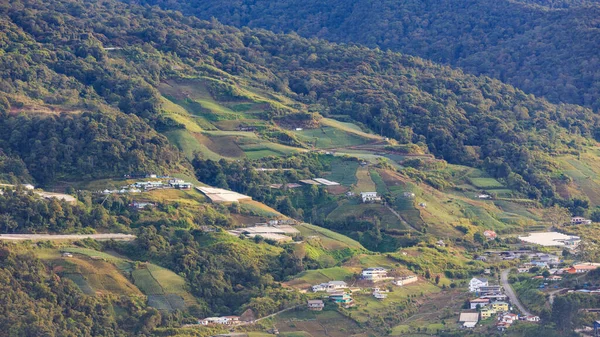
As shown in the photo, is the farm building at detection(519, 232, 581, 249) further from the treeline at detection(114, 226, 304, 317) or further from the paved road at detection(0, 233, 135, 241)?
the paved road at detection(0, 233, 135, 241)

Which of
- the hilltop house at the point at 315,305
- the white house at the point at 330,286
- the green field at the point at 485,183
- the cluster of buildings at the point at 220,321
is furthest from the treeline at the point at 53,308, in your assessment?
the green field at the point at 485,183

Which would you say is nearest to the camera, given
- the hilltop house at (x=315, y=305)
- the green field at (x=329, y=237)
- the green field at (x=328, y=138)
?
the hilltop house at (x=315, y=305)

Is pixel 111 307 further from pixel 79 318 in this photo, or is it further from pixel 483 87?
pixel 483 87

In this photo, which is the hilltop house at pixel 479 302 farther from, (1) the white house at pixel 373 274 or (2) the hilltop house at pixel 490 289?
(1) the white house at pixel 373 274

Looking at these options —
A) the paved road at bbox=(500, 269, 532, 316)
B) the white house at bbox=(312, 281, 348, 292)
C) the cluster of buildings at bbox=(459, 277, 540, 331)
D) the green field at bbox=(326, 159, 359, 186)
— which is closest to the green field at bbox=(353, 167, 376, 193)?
the green field at bbox=(326, 159, 359, 186)

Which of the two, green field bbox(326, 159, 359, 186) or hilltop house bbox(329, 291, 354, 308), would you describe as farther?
green field bbox(326, 159, 359, 186)

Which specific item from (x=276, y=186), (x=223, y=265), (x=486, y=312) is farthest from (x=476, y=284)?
(x=276, y=186)

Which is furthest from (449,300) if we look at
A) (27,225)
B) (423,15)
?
(423,15)

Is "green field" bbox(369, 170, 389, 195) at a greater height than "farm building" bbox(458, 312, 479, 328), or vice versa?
"farm building" bbox(458, 312, 479, 328)
